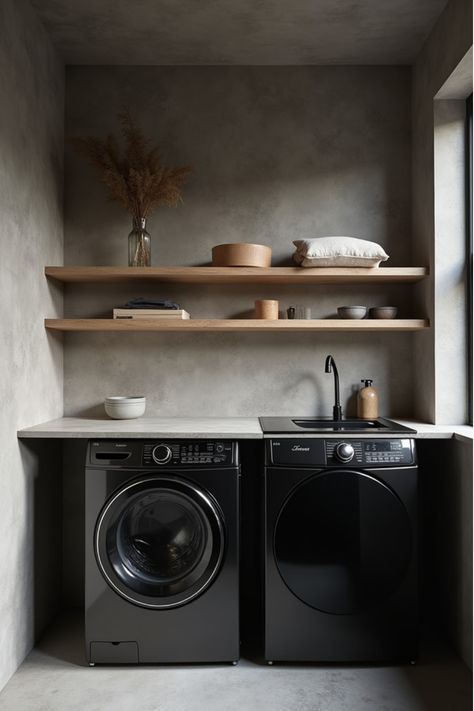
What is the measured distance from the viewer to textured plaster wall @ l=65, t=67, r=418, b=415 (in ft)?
9.70

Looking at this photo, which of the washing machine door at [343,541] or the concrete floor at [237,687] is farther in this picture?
the washing machine door at [343,541]

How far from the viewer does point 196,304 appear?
9.73 feet

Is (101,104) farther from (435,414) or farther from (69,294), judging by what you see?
(435,414)

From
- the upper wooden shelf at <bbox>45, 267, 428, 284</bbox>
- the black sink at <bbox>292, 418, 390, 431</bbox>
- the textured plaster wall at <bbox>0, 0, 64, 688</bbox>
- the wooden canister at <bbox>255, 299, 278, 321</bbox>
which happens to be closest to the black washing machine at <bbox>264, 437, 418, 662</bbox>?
the black sink at <bbox>292, 418, 390, 431</bbox>

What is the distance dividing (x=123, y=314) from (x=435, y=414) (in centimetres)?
150

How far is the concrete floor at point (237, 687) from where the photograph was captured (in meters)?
2.08

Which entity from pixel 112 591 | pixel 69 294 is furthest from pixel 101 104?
pixel 112 591

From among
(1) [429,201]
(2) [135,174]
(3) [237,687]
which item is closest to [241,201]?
(2) [135,174]

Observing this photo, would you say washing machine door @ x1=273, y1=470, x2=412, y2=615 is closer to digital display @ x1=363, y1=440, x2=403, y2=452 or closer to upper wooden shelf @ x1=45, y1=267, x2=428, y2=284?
digital display @ x1=363, y1=440, x2=403, y2=452

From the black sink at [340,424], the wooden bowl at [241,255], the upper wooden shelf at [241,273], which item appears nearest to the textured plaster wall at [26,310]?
the upper wooden shelf at [241,273]

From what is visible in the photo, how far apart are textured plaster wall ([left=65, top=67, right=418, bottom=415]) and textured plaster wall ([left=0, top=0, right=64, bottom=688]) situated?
0.57 ft

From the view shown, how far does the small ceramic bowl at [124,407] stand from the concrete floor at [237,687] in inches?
40.5

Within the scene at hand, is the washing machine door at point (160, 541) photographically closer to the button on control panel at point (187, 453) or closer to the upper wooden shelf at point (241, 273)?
the button on control panel at point (187, 453)

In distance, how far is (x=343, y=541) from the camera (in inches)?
91.2
